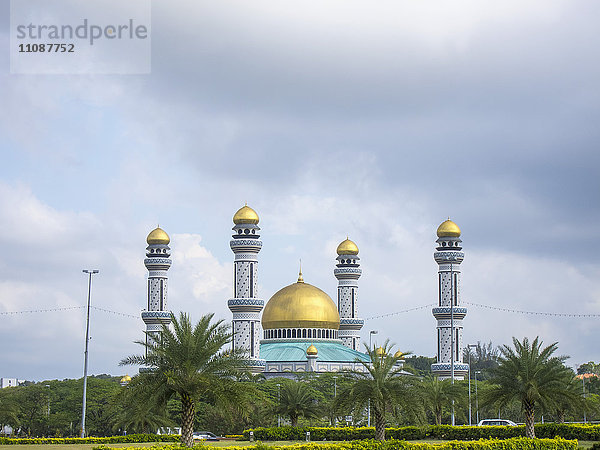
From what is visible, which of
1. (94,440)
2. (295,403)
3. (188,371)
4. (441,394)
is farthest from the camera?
(295,403)

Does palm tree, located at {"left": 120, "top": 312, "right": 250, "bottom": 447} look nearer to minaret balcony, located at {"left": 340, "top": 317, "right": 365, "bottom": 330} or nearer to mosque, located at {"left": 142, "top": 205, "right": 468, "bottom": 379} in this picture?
mosque, located at {"left": 142, "top": 205, "right": 468, "bottom": 379}

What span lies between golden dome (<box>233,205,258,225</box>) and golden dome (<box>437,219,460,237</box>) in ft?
57.7

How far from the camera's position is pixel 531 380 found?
38.8 m

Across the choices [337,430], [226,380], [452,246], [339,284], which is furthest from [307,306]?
[226,380]

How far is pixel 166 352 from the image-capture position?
31.1 m

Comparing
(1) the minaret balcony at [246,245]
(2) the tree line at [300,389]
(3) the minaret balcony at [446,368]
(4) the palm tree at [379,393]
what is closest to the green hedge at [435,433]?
(2) the tree line at [300,389]

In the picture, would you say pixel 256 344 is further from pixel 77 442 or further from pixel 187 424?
pixel 187 424

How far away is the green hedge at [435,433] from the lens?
41.5 meters

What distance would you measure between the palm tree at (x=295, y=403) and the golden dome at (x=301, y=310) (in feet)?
121

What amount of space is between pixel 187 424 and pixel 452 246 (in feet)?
197

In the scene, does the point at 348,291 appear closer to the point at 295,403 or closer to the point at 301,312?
the point at 301,312

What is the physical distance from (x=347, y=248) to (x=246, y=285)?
17.1 metres

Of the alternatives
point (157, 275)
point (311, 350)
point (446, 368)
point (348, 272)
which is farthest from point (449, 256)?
point (157, 275)

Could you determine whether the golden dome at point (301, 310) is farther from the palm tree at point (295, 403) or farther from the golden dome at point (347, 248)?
the palm tree at point (295, 403)
